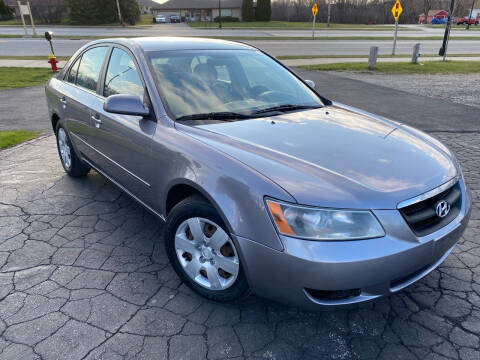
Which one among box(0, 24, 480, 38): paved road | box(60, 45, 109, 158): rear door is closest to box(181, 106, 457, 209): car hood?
box(60, 45, 109, 158): rear door

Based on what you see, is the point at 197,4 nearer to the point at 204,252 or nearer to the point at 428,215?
the point at 204,252

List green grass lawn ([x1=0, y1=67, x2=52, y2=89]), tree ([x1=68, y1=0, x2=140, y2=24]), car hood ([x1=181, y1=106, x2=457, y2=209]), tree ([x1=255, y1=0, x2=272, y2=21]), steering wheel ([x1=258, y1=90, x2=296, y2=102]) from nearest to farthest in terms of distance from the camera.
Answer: car hood ([x1=181, y1=106, x2=457, y2=209]), steering wheel ([x1=258, y1=90, x2=296, y2=102]), green grass lawn ([x1=0, y1=67, x2=52, y2=89]), tree ([x1=68, y1=0, x2=140, y2=24]), tree ([x1=255, y1=0, x2=272, y2=21])

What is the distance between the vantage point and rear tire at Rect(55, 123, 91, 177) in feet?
14.6

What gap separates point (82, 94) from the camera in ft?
12.6

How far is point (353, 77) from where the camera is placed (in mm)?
12984

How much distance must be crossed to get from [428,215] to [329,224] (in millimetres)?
644

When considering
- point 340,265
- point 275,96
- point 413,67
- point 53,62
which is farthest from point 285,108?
point 413,67

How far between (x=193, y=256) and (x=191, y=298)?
13.0 inches

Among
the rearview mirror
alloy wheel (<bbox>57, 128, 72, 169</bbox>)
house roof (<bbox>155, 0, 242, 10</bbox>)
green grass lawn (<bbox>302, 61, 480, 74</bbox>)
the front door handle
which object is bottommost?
green grass lawn (<bbox>302, 61, 480, 74</bbox>)

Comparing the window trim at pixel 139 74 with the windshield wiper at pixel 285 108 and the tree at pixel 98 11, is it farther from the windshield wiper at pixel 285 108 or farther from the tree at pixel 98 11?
the tree at pixel 98 11

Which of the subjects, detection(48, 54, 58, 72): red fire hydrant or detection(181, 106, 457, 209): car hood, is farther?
detection(48, 54, 58, 72): red fire hydrant

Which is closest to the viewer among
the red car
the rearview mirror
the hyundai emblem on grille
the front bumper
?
the front bumper

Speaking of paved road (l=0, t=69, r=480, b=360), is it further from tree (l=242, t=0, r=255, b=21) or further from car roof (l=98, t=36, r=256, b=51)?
tree (l=242, t=0, r=255, b=21)

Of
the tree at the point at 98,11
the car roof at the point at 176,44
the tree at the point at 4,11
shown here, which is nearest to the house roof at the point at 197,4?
the tree at the point at 98,11
